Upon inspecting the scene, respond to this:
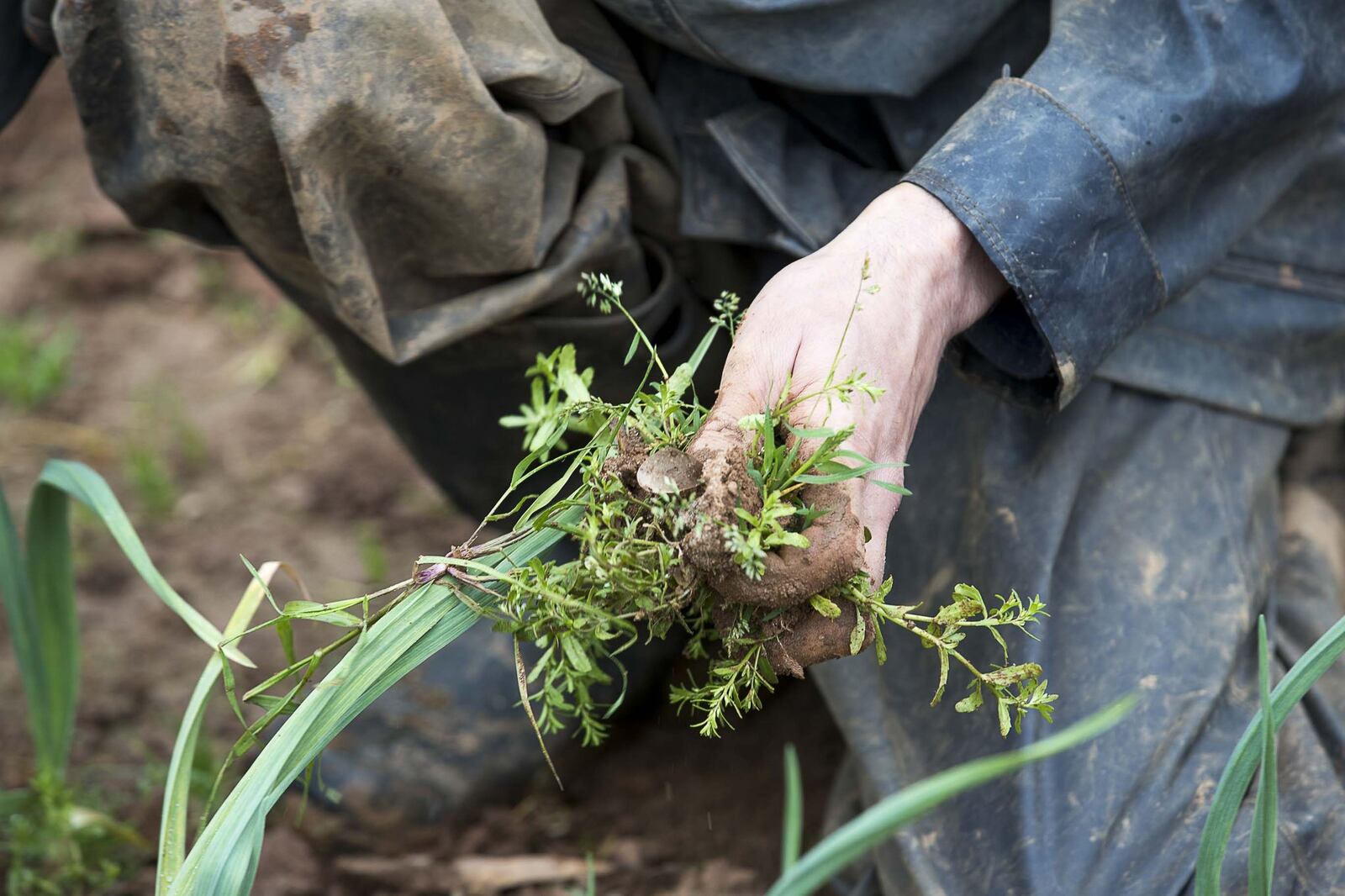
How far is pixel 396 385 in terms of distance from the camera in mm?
1529

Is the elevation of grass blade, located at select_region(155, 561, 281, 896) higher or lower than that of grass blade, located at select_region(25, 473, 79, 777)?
higher

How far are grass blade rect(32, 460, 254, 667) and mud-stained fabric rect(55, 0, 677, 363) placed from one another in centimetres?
29

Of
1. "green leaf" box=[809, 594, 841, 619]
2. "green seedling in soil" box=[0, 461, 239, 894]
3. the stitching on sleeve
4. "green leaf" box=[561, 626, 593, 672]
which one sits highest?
the stitching on sleeve

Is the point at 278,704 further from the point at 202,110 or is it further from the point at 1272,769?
the point at 1272,769

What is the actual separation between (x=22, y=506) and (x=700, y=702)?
5.42 feet

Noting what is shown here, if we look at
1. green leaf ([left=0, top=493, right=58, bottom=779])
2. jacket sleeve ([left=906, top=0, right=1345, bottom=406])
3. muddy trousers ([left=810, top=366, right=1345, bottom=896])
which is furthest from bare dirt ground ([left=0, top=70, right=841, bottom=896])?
jacket sleeve ([left=906, top=0, right=1345, bottom=406])

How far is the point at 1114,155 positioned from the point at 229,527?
1.63 m

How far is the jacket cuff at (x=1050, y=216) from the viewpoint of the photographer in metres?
1.01

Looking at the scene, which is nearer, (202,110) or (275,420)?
(202,110)

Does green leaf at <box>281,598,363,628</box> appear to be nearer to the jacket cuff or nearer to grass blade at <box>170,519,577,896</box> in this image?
grass blade at <box>170,519,577,896</box>

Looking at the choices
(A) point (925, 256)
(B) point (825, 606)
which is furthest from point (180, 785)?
(A) point (925, 256)

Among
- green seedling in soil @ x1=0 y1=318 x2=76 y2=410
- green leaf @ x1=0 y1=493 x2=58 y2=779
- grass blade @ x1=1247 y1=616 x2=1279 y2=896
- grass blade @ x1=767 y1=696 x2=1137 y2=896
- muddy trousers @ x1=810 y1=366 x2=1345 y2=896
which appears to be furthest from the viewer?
green seedling in soil @ x1=0 y1=318 x2=76 y2=410

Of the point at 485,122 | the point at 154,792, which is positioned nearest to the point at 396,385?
the point at 485,122

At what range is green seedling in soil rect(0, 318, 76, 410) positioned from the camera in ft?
7.80
